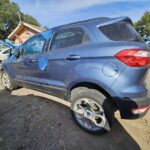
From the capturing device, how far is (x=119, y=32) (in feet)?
10.8

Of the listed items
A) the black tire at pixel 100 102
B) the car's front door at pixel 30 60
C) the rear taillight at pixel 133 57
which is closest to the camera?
the rear taillight at pixel 133 57

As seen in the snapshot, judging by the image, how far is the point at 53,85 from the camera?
156 inches

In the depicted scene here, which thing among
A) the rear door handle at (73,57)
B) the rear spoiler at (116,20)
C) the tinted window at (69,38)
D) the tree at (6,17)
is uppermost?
the rear spoiler at (116,20)

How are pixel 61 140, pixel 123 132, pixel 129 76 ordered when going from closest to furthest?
pixel 129 76, pixel 61 140, pixel 123 132

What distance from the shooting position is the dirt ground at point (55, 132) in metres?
3.18

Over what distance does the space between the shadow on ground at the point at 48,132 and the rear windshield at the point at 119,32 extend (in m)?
1.71

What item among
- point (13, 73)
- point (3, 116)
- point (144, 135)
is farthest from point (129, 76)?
point (13, 73)

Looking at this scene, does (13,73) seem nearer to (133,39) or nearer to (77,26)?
(77,26)

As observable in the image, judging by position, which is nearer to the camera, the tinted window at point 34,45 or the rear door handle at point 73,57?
the rear door handle at point 73,57

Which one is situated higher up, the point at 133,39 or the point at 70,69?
the point at 133,39

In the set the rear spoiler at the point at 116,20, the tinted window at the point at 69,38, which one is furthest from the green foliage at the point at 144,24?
the tinted window at the point at 69,38

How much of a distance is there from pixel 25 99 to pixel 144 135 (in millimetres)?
3152

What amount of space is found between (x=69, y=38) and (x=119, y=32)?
1.00 m

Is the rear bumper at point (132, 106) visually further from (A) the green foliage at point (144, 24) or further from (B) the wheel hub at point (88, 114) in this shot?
(A) the green foliage at point (144, 24)
